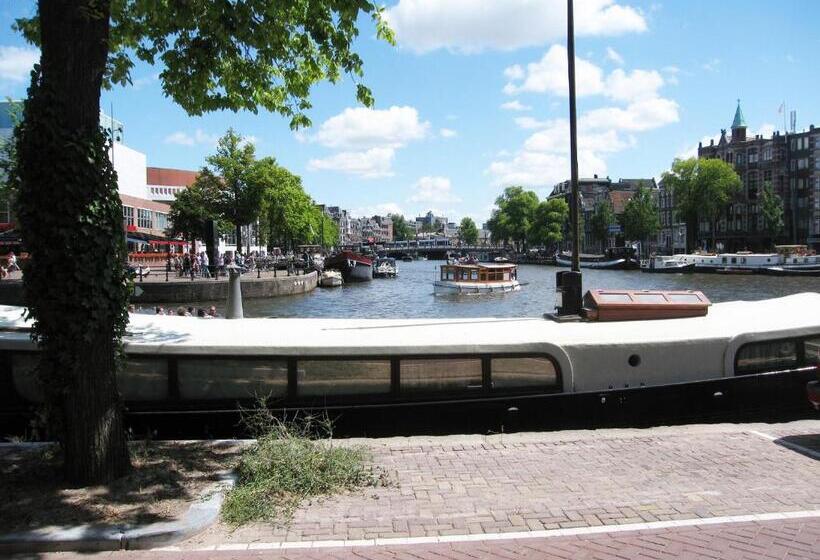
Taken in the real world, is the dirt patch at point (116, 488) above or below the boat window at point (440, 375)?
below

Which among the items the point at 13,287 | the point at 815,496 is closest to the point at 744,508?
the point at 815,496

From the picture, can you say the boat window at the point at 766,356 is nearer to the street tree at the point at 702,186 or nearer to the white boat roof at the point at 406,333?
the white boat roof at the point at 406,333

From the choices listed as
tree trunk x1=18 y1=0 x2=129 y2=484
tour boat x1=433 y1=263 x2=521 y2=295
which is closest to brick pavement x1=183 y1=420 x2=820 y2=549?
tree trunk x1=18 y1=0 x2=129 y2=484

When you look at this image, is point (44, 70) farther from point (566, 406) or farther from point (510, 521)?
point (566, 406)

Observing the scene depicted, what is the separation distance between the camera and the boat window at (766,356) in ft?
31.1

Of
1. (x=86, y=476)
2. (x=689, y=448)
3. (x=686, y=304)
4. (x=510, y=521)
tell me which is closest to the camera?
(x=510, y=521)

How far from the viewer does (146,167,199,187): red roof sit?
4904 inches

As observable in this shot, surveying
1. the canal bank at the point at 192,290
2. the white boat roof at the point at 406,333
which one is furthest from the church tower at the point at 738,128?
the white boat roof at the point at 406,333

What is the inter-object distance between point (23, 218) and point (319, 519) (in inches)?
146

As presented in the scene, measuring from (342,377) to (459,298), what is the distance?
4326cm

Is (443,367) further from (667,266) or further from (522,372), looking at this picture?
(667,266)

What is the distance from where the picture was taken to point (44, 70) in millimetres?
5742

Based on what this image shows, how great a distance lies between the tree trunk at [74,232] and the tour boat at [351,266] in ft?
213

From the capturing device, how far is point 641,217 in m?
104
